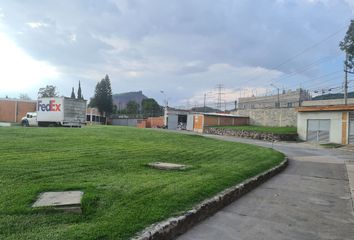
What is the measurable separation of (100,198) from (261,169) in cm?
818

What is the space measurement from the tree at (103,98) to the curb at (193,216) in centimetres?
10070

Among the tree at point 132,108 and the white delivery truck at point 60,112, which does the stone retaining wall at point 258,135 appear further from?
the tree at point 132,108

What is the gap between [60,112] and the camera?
42.4 meters

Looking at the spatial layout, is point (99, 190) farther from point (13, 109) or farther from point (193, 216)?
point (13, 109)

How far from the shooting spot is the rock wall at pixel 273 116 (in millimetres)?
58406

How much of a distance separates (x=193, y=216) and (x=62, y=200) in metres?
2.20

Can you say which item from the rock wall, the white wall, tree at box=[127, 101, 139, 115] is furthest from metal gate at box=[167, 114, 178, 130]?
tree at box=[127, 101, 139, 115]

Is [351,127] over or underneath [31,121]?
over

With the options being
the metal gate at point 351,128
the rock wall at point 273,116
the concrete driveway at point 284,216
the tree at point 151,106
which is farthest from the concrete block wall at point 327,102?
the tree at point 151,106

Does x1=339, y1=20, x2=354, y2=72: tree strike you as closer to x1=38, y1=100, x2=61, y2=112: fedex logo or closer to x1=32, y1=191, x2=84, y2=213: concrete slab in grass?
x1=38, y1=100, x2=61, y2=112: fedex logo

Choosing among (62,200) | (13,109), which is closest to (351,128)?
(62,200)

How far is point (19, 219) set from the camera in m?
4.75

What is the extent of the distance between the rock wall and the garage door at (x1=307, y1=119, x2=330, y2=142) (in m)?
12.6

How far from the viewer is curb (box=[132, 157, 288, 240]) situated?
494 cm
